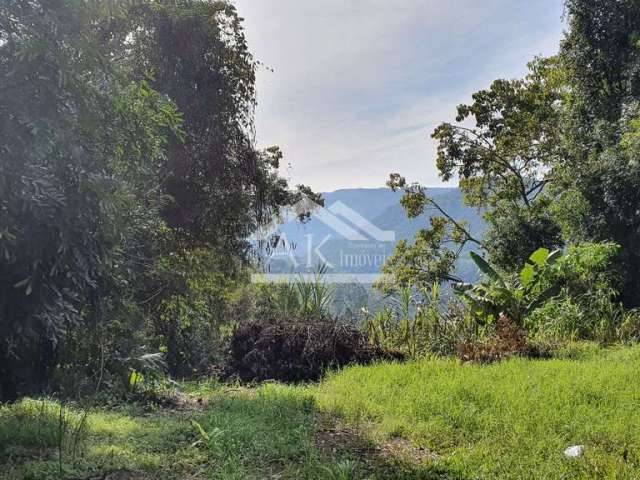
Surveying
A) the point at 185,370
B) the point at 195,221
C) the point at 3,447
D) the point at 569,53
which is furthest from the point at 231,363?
the point at 569,53

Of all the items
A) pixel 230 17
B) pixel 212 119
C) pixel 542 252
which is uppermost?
pixel 230 17

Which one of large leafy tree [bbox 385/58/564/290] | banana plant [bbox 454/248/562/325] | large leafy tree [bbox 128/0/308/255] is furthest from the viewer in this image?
large leafy tree [bbox 385/58/564/290]

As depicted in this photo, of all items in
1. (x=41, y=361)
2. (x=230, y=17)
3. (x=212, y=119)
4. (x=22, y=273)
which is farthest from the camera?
(x=230, y=17)

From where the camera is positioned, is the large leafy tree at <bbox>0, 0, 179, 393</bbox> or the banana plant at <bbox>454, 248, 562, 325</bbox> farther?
the banana plant at <bbox>454, 248, 562, 325</bbox>

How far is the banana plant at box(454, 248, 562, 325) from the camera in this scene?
8.97m

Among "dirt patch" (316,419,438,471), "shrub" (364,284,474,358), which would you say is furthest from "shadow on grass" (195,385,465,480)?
"shrub" (364,284,474,358)

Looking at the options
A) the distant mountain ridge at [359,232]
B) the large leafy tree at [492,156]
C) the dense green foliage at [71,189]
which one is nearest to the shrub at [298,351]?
the dense green foliage at [71,189]

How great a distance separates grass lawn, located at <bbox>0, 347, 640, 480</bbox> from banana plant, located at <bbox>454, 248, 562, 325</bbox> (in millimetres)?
3064

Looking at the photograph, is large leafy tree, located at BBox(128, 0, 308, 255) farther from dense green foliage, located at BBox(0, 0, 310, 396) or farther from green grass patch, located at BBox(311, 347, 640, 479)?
green grass patch, located at BBox(311, 347, 640, 479)

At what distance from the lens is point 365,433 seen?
4254 mm

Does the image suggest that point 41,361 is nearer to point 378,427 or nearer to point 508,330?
point 378,427

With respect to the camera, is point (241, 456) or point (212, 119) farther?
point (212, 119)

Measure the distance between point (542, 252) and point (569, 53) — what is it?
211 inches

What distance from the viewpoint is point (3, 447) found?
3672 mm
